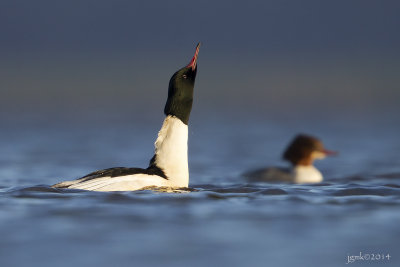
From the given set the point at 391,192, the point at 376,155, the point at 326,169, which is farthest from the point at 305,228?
the point at 376,155

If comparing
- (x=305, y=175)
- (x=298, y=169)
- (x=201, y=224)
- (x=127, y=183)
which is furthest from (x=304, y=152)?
(x=201, y=224)

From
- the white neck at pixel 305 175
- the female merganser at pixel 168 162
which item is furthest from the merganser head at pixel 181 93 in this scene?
the white neck at pixel 305 175

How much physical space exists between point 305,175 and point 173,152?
197 inches

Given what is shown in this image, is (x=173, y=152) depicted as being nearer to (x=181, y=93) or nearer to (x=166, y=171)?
(x=166, y=171)

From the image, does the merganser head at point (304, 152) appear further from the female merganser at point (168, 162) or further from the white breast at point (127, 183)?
the white breast at point (127, 183)

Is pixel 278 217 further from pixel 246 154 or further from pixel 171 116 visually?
pixel 246 154

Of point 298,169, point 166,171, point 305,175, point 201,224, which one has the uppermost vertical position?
point 298,169

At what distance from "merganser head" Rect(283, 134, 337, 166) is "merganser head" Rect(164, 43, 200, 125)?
5296 mm

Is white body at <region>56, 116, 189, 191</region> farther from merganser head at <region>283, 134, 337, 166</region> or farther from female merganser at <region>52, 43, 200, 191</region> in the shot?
merganser head at <region>283, 134, 337, 166</region>

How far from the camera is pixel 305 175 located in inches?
554

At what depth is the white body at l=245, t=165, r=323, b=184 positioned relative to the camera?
13.9 m

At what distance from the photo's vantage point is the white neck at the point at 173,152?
30.9ft

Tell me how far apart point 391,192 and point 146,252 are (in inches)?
152

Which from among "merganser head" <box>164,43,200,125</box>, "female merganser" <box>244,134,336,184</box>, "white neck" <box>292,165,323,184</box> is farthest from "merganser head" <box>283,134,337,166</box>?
"merganser head" <box>164,43,200,125</box>
